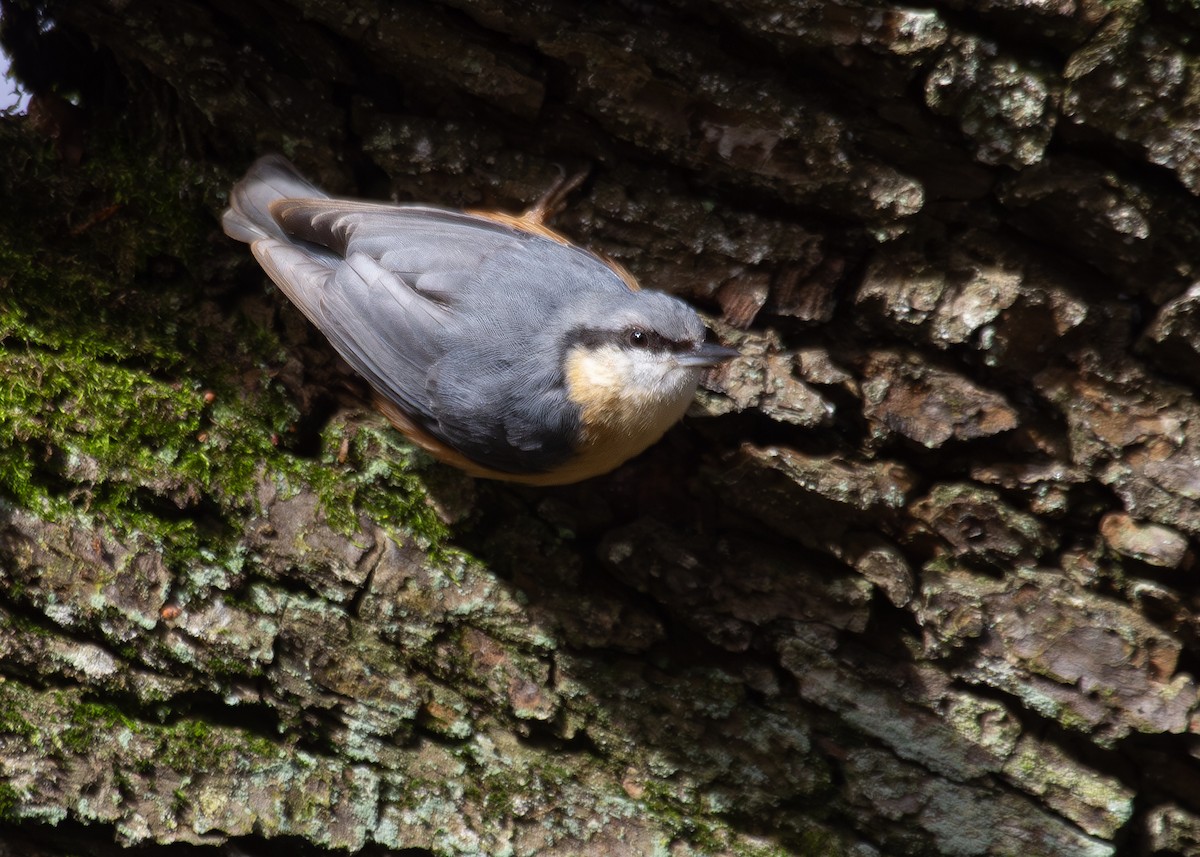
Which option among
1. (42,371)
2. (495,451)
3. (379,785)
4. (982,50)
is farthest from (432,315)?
(982,50)

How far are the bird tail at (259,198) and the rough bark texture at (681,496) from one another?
97 mm

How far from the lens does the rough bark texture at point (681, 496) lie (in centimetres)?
230

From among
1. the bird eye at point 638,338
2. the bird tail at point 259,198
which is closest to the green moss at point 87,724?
the bird tail at point 259,198

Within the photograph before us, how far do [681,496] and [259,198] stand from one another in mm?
1340

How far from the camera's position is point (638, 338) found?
2.59 metres

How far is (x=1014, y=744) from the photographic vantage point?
245cm

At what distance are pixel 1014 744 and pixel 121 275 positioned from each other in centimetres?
250

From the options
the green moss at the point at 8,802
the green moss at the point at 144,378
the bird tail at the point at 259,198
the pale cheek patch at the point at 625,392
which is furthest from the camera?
the bird tail at the point at 259,198

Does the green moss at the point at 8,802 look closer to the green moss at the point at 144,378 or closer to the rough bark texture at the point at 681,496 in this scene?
the rough bark texture at the point at 681,496

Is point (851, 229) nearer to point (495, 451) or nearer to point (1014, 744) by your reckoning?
point (495, 451)

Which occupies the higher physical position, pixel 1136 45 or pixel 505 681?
pixel 1136 45

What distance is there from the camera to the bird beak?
7.93ft

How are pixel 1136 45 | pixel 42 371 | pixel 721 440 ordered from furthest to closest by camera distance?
pixel 721 440 → pixel 42 371 → pixel 1136 45

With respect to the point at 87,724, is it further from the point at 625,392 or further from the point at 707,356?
the point at 707,356
